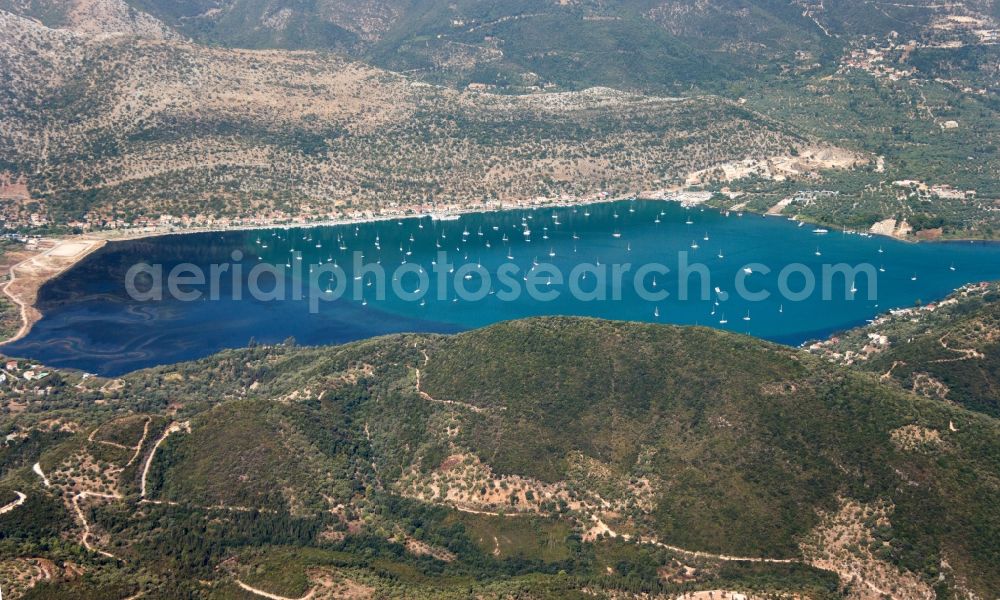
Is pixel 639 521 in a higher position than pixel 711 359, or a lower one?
lower

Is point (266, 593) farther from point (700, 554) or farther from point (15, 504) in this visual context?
point (700, 554)

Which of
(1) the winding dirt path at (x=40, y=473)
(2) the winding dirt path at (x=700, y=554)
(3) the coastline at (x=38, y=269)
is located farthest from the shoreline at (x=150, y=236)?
(2) the winding dirt path at (x=700, y=554)

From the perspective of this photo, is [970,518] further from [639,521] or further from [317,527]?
[317,527]

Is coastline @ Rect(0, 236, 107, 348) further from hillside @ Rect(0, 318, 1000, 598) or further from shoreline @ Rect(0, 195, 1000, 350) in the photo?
hillside @ Rect(0, 318, 1000, 598)

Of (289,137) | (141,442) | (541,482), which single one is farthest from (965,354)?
(289,137)

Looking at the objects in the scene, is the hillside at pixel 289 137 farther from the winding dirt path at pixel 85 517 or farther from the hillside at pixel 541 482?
the winding dirt path at pixel 85 517

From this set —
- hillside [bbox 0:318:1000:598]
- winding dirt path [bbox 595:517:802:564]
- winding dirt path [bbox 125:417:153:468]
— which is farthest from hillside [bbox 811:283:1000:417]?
winding dirt path [bbox 125:417:153:468]

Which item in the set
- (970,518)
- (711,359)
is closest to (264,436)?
(711,359)

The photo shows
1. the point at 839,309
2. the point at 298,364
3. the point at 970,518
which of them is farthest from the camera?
the point at 839,309
